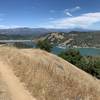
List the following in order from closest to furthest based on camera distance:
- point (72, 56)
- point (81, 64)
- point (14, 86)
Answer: point (14, 86) → point (81, 64) → point (72, 56)

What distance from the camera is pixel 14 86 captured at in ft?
37.0

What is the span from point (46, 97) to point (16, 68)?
5632mm

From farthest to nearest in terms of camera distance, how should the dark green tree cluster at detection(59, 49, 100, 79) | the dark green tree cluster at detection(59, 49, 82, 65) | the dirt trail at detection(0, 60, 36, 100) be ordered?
the dark green tree cluster at detection(59, 49, 82, 65)
the dark green tree cluster at detection(59, 49, 100, 79)
the dirt trail at detection(0, 60, 36, 100)

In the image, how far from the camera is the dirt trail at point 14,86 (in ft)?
32.2

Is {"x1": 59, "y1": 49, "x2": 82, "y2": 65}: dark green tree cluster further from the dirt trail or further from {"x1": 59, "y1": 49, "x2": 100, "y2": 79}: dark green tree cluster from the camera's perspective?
the dirt trail

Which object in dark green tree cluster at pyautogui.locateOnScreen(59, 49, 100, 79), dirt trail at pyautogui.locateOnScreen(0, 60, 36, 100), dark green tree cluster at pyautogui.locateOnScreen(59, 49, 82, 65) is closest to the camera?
dirt trail at pyautogui.locateOnScreen(0, 60, 36, 100)

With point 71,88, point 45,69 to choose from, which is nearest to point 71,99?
point 71,88

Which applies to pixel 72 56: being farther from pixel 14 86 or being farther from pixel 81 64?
pixel 14 86

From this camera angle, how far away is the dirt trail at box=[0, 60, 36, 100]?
9820 millimetres

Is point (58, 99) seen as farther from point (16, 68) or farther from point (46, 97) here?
point (16, 68)

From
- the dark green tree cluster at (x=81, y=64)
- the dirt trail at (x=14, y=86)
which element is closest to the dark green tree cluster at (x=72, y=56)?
the dark green tree cluster at (x=81, y=64)

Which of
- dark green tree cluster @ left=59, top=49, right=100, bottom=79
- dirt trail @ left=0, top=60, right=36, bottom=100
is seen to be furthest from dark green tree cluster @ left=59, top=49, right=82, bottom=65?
dirt trail @ left=0, top=60, right=36, bottom=100

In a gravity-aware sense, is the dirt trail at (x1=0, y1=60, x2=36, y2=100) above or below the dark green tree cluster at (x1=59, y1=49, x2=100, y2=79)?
above

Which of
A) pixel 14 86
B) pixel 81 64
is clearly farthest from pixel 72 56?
pixel 14 86
